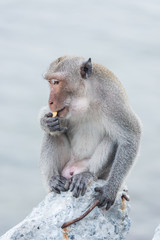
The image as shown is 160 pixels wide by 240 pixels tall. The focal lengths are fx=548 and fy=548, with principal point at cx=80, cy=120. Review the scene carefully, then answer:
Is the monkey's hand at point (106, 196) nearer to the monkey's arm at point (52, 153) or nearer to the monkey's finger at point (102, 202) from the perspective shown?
the monkey's finger at point (102, 202)

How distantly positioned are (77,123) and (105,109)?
64 cm

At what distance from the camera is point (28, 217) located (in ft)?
28.4

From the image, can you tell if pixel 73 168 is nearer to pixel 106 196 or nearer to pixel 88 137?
pixel 88 137

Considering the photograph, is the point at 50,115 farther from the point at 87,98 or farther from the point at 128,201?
the point at 128,201

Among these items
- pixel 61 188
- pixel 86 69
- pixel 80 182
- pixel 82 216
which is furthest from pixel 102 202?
pixel 86 69

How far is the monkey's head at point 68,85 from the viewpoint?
948 centimetres

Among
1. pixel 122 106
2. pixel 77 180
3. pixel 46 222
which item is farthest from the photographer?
pixel 122 106

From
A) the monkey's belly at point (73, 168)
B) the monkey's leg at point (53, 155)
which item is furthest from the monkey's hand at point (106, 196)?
the monkey's leg at point (53, 155)

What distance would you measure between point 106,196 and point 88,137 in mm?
1282

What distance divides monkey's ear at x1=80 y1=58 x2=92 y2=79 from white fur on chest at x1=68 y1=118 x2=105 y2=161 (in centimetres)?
93

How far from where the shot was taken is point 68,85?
376 inches

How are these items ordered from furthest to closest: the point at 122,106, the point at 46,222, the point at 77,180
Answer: the point at 122,106
the point at 77,180
the point at 46,222

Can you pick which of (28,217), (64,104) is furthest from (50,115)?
(28,217)

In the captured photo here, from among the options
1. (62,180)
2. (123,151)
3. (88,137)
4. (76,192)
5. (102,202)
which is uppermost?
(88,137)
